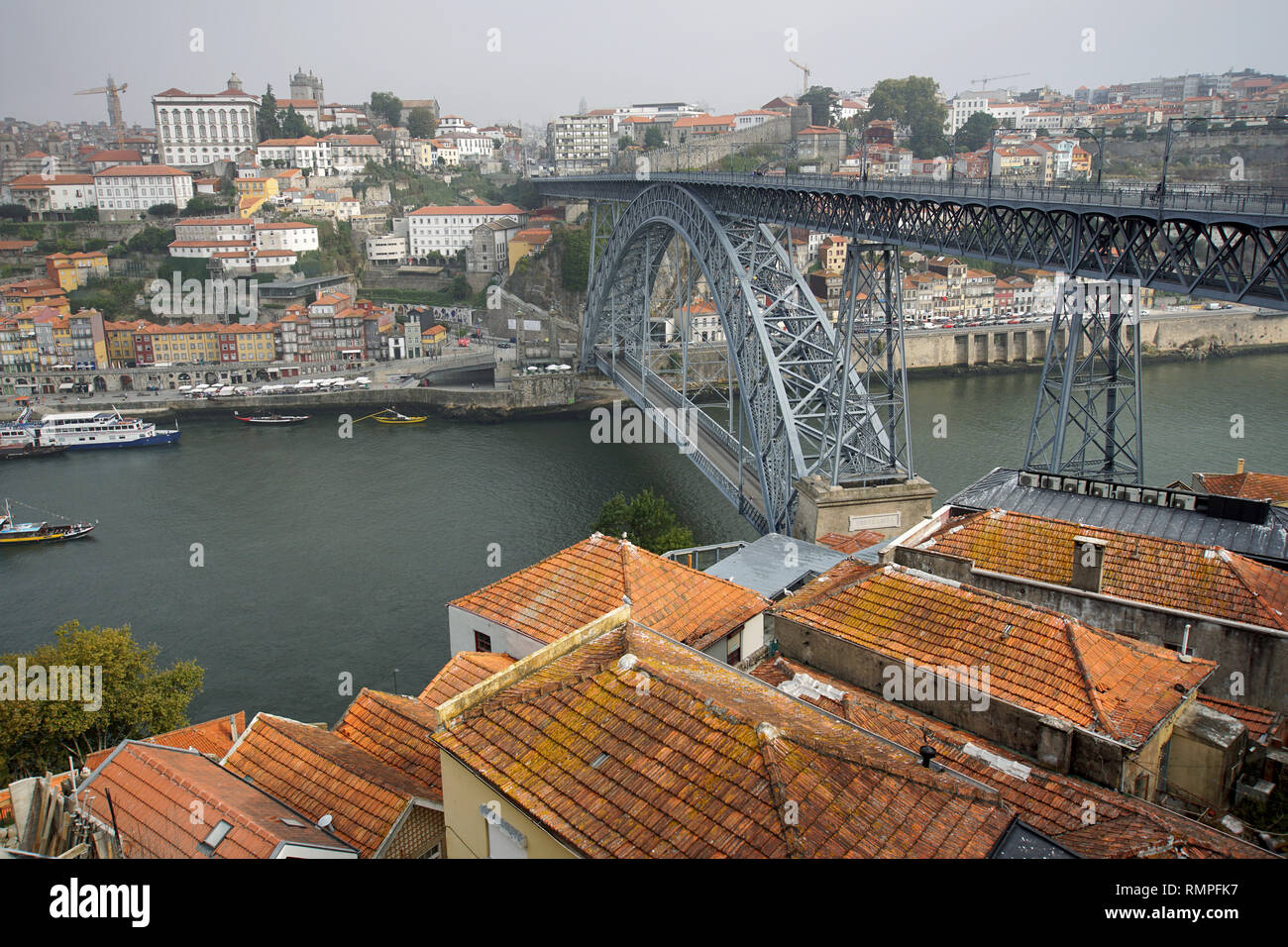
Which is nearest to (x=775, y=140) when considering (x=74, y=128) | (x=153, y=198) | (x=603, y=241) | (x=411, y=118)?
(x=603, y=241)

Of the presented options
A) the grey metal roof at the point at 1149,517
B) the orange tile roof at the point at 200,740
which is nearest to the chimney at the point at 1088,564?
the grey metal roof at the point at 1149,517

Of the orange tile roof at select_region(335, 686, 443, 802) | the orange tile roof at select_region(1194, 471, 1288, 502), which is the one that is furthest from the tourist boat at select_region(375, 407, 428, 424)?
the orange tile roof at select_region(335, 686, 443, 802)

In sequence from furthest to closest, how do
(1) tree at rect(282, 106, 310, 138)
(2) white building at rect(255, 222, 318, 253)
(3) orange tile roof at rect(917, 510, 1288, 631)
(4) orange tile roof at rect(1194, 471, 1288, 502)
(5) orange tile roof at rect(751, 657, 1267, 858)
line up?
(1) tree at rect(282, 106, 310, 138) < (2) white building at rect(255, 222, 318, 253) < (4) orange tile roof at rect(1194, 471, 1288, 502) < (3) orange tile roof at rect(917, 510, 1288, 631) < (5) orange tile roof at rect(751, 657, 1267, 858)

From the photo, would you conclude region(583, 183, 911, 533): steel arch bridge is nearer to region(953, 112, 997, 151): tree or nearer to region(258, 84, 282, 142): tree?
region(953, 112, 997, 151): tree

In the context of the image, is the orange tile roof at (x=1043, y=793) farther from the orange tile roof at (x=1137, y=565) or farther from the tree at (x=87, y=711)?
the tree at (x=87, y=711)

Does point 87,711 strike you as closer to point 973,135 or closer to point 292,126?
point 973,135
